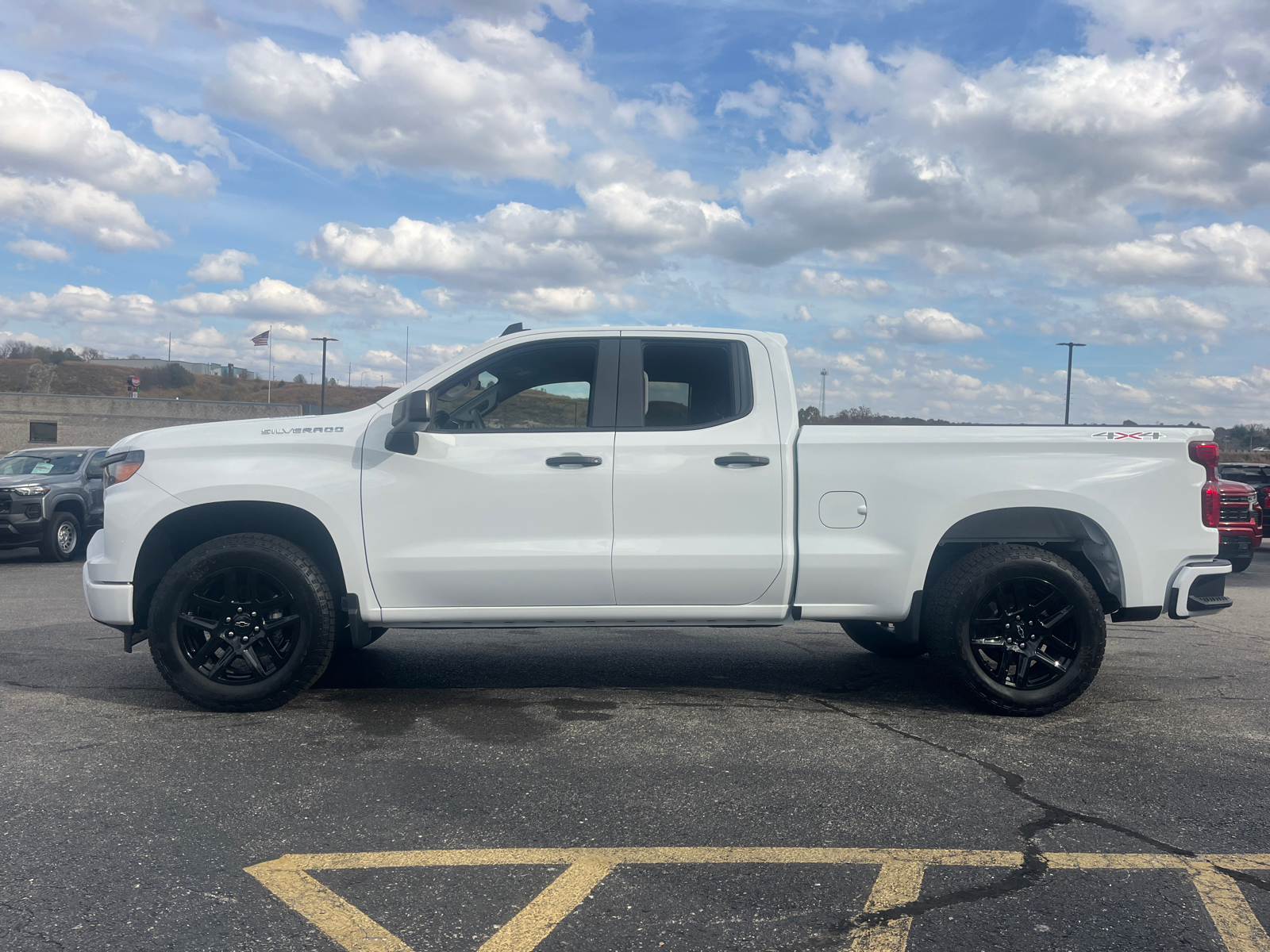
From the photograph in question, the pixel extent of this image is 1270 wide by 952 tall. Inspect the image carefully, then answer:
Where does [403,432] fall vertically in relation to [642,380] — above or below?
below

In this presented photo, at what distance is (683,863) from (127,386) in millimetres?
133865

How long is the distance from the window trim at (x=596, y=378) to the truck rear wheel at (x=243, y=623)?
1024mm

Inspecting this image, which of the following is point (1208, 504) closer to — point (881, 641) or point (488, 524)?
point (881, 641)

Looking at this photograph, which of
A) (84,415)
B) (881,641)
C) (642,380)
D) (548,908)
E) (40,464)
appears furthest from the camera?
(84,415)

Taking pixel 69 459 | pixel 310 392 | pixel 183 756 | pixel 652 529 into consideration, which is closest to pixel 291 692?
pixel 183 756

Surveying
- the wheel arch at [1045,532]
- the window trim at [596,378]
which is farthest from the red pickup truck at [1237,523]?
the window trim at [596,378]

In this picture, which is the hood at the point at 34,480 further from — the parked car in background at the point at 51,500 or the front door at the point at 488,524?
the front door at the point at 488,524

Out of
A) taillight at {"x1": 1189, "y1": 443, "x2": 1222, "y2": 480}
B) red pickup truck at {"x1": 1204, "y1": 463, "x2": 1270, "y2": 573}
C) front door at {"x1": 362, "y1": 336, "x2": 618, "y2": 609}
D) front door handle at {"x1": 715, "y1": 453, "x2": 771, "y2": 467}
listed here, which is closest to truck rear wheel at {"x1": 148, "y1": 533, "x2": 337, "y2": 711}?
front door at {"x1": 362, "y1": 336, "x2": 618, "y2": 609}

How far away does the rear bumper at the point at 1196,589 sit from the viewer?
511 cm

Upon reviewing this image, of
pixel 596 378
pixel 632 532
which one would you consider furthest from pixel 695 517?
pixel 596 378

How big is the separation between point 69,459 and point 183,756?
12526 millimetres

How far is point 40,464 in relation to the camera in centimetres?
1455

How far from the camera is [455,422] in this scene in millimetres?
5141

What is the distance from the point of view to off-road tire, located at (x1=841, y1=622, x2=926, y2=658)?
21.8 ft
